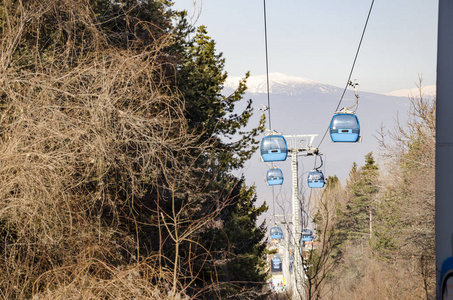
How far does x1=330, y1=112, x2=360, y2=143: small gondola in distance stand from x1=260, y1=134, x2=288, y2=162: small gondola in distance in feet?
6.77

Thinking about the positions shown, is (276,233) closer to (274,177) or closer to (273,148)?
(274,177)

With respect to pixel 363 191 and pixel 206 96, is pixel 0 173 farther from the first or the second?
pixel 363 191

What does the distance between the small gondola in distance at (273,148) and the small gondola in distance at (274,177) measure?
7784mm

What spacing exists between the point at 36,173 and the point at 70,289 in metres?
1.32

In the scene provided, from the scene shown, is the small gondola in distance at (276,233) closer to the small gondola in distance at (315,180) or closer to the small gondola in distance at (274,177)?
the small gondola in distance at (315,180)

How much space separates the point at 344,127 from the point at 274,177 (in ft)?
32.9

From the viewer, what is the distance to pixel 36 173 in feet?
18.1

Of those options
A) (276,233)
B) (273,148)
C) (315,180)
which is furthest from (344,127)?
(276,233)

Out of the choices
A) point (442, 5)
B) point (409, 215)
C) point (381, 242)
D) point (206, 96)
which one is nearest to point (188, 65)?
point (206, 96)

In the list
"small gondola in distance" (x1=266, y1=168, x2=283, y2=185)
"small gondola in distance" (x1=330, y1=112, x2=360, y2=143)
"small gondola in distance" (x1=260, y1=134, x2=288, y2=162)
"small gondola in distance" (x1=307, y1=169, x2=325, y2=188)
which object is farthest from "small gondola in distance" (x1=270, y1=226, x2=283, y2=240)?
"small gondola in distance" (x1=330, y1=112, x2=360, y2=143)

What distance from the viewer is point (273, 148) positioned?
50.1 ft

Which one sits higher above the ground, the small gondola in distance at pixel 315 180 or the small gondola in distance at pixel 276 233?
the small gondola in distance at pixel 315 180

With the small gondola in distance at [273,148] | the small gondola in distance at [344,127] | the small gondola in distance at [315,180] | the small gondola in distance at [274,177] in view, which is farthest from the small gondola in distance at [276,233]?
the small gondola in distance at [344,127]

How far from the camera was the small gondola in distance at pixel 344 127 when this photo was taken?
44.3ft
